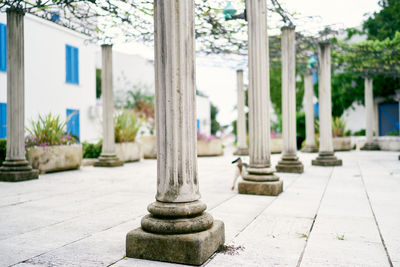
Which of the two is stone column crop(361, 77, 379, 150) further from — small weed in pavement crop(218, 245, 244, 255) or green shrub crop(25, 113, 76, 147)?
small weed in pavement crop(218, 245, 244, 255)

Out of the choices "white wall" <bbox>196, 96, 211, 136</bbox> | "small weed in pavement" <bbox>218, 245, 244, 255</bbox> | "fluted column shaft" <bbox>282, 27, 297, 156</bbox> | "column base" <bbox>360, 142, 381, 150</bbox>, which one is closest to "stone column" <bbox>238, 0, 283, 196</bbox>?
"small weed in pavement" <bbox>218, 245, 244, 255</bbox>

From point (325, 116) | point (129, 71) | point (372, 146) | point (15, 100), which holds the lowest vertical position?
point (372, 146)

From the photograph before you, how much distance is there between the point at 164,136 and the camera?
2.79 m

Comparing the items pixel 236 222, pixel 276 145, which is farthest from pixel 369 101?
pixel 236 222

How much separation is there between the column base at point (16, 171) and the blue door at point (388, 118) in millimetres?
19063

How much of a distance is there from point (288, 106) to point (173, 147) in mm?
5986

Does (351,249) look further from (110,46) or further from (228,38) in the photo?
(110,46)

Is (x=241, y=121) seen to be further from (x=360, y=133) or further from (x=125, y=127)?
(x=360, y=133)

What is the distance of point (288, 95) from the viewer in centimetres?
818

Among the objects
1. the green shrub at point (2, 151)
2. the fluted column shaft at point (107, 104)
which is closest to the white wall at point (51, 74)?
the fluted column shaft at point (107, 104)

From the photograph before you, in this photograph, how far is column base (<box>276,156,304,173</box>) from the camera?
323 inches

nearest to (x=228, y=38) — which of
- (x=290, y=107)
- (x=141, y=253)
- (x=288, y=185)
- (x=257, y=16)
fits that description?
(x=290, y=107)

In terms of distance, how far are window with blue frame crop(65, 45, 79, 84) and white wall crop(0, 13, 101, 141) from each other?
0.17 meters

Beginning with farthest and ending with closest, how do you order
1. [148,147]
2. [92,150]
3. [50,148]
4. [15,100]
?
1. [148,147]
2. [92,150]
3. [50,148]
4. [15,100]
